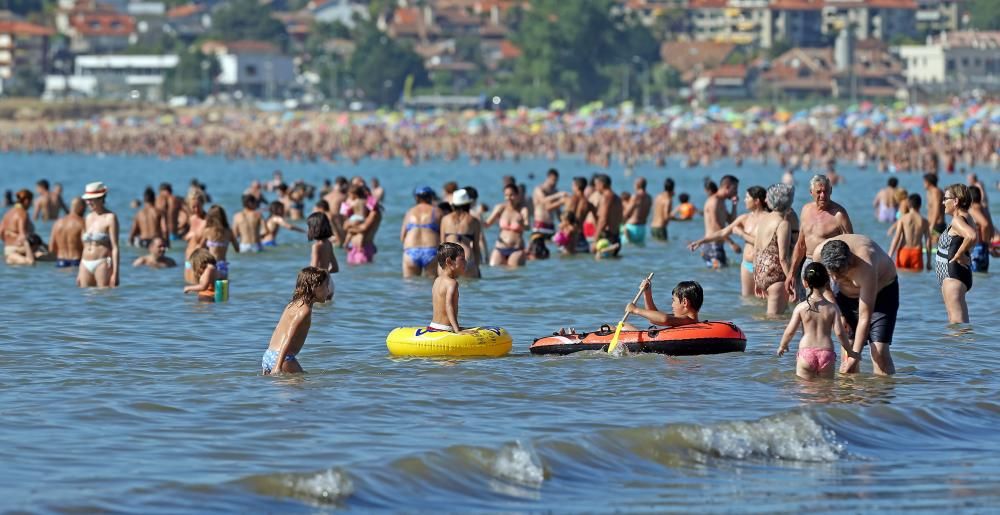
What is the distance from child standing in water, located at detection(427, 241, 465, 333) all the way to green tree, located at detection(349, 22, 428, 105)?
403ft

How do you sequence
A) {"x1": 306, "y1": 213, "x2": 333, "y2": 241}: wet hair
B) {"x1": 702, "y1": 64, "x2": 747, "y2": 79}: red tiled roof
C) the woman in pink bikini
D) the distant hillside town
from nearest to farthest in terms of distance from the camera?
{"x1": 306, "y1": 213, "x2": 333, "y2": 241}: wet hair, the woman in pink bikini, the distant hillside town, {"x1": 702, "y1": 64, "x2": 747, "y2": 79}: red tiled roof

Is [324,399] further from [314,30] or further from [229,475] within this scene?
[314,30]

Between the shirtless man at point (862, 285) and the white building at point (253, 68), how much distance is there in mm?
137281

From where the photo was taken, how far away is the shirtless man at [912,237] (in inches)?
667

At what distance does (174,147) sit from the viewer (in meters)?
99.5

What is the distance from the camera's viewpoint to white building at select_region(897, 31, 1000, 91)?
133500 millimetres

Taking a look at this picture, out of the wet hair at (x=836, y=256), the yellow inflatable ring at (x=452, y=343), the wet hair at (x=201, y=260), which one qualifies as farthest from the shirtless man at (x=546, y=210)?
the wet hair at (x=836, y=256)

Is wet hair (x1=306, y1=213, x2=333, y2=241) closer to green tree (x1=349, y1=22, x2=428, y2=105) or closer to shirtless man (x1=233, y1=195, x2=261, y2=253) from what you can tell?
shirtless man (x1=233, y1=195, x2=261, y2=253)

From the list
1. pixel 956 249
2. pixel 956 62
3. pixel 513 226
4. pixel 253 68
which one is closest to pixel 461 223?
pixel 513 226

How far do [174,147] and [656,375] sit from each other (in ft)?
299

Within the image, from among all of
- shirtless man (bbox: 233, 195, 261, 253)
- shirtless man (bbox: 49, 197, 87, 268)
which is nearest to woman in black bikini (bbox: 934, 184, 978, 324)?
shirtless man (bbox: 49, 197, 87, 268)

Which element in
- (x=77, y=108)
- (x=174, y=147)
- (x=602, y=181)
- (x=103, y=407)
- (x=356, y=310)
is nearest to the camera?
(x=103, y=407)

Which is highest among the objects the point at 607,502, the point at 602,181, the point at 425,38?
the point at 425,38

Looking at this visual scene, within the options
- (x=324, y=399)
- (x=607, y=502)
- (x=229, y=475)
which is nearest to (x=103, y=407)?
(x=324, y=399)
